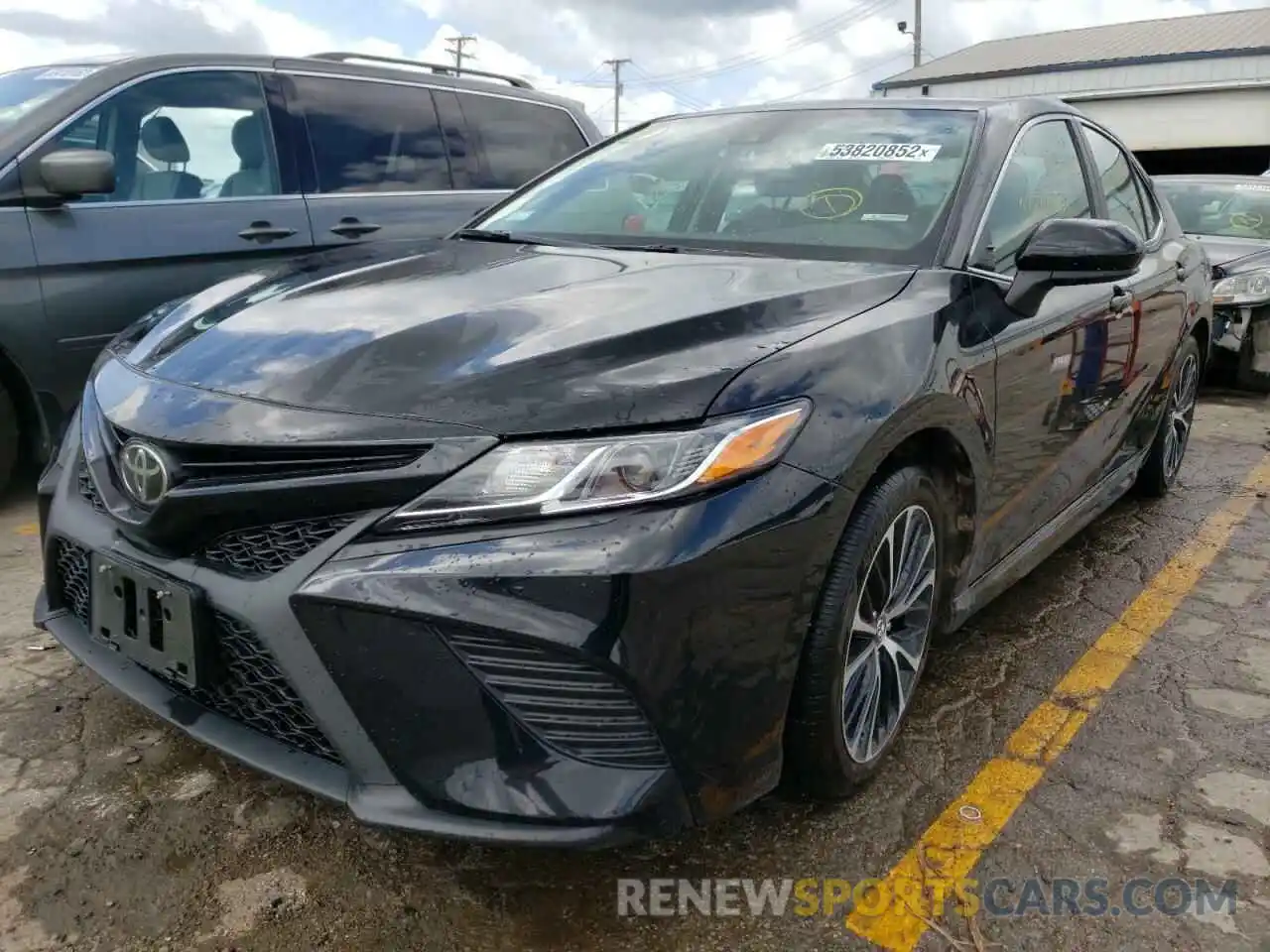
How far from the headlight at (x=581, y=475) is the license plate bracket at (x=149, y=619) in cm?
41

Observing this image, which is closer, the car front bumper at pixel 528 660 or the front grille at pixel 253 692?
the car front bumper at pixel 528 660

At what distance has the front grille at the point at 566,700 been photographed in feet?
5.32

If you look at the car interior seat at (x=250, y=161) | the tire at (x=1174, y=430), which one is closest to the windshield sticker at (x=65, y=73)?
the car interior seat at (x=250, y=161)

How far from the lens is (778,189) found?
283 cm

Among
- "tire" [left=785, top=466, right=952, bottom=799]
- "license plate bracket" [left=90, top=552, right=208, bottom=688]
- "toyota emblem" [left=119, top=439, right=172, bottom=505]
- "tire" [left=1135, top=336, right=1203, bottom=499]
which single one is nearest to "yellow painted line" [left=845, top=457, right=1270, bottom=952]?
"tire" [left=785, top=466, right=952, bottom=799]

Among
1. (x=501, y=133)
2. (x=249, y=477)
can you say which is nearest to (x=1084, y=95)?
(x=501, y=133)

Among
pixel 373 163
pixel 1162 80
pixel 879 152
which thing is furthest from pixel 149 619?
pixel 1162 80

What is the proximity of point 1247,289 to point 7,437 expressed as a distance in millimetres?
7009

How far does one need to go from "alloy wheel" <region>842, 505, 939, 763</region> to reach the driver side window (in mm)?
751

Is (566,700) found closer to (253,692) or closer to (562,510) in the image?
(562,510)

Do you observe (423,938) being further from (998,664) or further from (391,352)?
(998,664)

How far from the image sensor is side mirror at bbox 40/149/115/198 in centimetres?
363

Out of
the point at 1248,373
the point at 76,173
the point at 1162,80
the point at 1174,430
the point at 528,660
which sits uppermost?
the point at 1162,80

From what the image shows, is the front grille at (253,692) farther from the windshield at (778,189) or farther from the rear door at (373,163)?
the rear door at (373,163)
